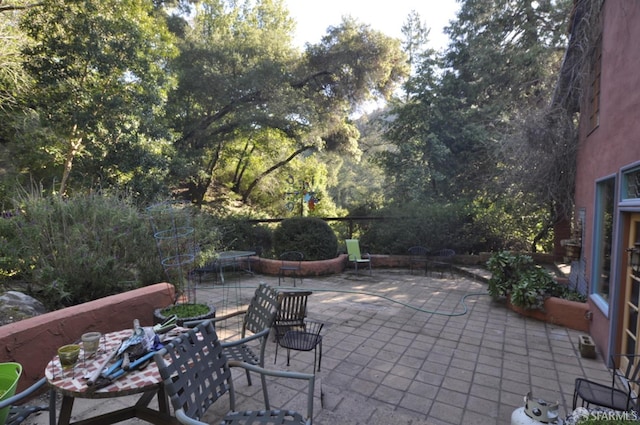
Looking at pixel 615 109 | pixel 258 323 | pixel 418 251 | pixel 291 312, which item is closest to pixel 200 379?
pixel 258 323

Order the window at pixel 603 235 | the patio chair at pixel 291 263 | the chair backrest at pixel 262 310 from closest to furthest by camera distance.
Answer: the chair backrest at pixel 262 310 < the window at pixel 603 235 < the patio chair at pixel 291 263

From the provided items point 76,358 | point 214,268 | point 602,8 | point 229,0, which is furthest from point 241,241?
point 229,0

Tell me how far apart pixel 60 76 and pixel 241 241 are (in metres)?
5.03

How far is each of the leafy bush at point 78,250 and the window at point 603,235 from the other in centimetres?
539

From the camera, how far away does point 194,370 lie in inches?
68.8

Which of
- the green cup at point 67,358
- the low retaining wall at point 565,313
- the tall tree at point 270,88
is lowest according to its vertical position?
the low retaining wall at point 565,313

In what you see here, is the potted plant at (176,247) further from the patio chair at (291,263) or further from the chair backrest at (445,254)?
the chair backrest at (445,254)

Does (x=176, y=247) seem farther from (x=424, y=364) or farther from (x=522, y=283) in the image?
(x=522, y=283)

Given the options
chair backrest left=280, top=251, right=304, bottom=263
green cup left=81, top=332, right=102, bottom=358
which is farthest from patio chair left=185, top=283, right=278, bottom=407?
chair backrest left=280, top=251, right=304, bottom=263

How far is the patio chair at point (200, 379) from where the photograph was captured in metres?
1.57

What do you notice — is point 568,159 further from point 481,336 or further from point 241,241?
point 241,241

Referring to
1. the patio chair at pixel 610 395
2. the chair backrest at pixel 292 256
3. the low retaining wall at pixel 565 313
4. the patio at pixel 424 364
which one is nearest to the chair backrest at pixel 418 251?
the patio at pixel 424 364

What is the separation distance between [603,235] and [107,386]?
5173 mm

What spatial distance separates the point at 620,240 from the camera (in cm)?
317
